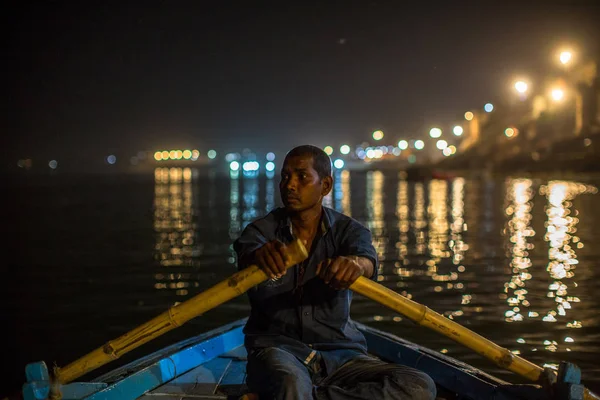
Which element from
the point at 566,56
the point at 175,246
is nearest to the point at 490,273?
the point at 175,246

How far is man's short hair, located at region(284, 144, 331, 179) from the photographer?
476cm

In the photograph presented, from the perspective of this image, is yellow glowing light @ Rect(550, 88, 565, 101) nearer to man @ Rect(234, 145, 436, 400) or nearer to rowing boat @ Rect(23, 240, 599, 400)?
rowing boat @ Rect(23, 240, 599, 400)

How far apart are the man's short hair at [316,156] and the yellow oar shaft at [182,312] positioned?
36.3 inches

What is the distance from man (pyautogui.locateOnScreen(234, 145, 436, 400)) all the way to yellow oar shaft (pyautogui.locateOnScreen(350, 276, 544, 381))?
182 mm

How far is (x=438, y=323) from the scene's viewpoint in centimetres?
452

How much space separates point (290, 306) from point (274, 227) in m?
0.56

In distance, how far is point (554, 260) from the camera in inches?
763

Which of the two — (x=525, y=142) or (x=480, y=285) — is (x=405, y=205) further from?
(x=525, y=142)

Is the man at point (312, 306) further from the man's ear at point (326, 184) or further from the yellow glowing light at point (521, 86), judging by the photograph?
the yellow glowing light at point (521, 86)

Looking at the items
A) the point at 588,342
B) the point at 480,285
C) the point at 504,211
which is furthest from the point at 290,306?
the point at 504,211

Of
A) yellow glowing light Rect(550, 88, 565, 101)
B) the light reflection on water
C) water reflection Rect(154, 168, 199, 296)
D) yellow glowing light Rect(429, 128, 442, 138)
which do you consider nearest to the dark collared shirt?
the light reflection on water

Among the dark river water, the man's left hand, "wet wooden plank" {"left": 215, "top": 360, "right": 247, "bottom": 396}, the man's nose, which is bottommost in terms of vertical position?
the dark river water

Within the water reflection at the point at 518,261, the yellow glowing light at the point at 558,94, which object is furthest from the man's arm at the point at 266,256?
the yellow glowing light at the point at 558,94

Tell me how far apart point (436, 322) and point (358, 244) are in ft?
2.38
